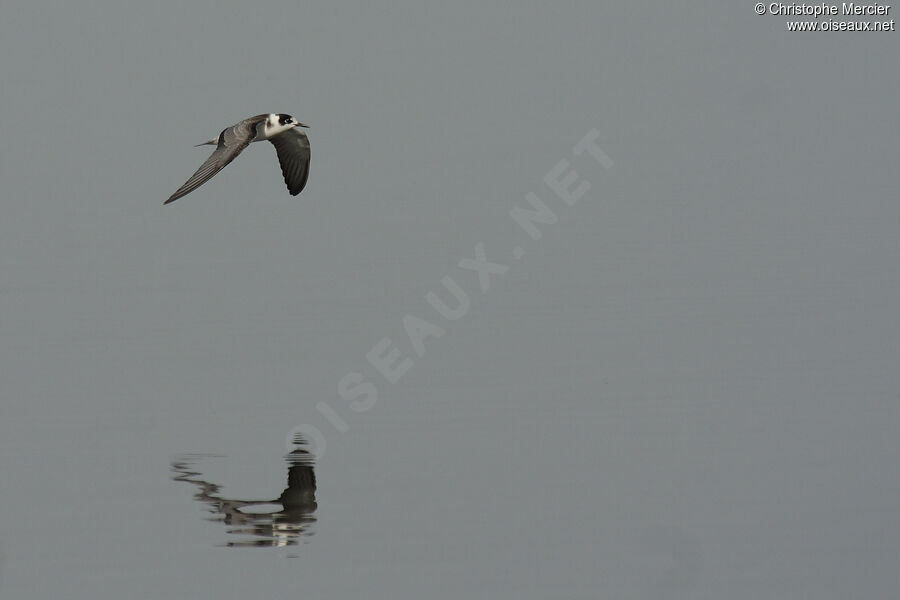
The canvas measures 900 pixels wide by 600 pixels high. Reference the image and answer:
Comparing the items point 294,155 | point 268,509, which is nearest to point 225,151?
point 294,155

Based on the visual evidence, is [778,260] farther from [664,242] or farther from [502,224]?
[502,224]

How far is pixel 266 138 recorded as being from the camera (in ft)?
91.2

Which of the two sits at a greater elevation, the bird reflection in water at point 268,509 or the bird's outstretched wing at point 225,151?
the bird's outstretched wing at point 225,151

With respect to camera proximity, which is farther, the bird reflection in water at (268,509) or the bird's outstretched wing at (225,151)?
the bird's outstretched wing at (225,151)

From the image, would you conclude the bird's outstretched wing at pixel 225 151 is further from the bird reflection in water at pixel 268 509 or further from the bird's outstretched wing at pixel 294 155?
the bird reflection in water at pixel 268 509

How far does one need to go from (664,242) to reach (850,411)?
625 inches

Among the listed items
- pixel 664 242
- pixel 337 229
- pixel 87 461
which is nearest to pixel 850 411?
pixel 87 461

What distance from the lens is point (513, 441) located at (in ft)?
68.4

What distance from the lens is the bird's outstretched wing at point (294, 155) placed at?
28703mm

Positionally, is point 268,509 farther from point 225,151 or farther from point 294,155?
point 294,155

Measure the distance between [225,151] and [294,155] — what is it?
4.30 metres

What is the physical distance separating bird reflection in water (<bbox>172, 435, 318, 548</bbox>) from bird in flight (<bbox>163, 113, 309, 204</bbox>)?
4126 mm

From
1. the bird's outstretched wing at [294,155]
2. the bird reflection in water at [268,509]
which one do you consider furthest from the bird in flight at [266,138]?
the bird reflection in water at [268,509]

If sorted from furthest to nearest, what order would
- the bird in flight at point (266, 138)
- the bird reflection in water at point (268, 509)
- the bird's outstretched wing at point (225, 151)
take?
the bird in flight at point (266, 138), the bird's outstretched wing at point (225, 151), the bird reflection in water at point (268, 509)
